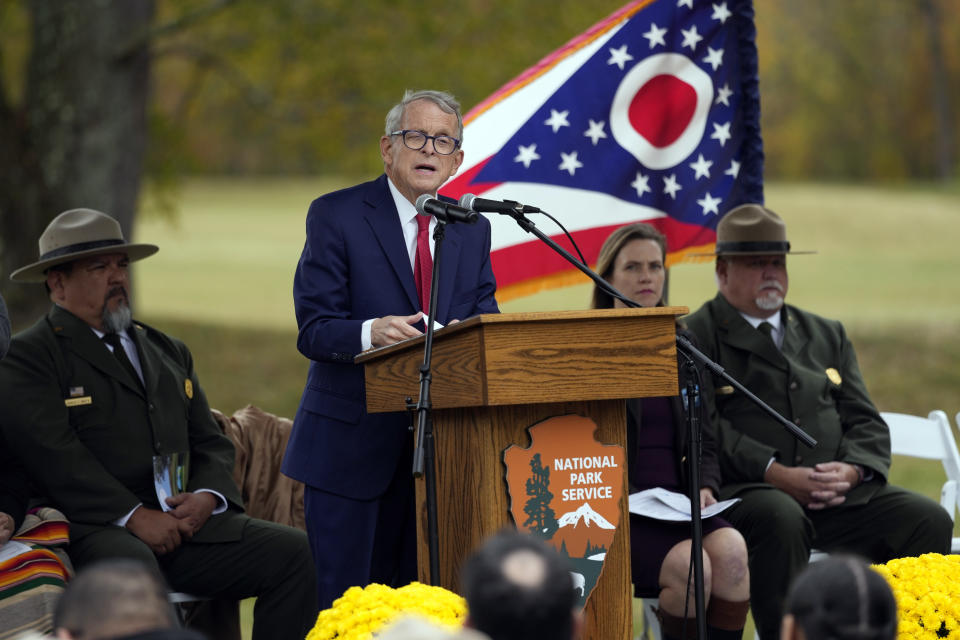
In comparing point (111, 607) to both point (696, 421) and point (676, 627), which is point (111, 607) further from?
point (676, 627)

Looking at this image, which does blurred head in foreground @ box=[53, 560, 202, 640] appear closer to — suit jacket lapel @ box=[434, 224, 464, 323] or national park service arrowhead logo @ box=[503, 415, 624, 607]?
national park service arrowhead logo @ box=[503, 415, 624, 607]

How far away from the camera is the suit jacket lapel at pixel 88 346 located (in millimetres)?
5098

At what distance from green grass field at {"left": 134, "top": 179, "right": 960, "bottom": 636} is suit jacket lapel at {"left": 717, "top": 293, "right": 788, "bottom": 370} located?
3.56ft

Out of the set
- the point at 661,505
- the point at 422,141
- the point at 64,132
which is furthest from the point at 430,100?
the point at 64,132

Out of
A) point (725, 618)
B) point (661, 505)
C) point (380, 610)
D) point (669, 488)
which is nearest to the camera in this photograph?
point (380, 610)

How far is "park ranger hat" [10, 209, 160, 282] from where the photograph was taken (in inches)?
204

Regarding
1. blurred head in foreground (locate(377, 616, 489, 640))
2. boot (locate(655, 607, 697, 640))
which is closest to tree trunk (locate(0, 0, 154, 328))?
boot (locate(655, 607, 697, 640))

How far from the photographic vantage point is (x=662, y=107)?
259 inches

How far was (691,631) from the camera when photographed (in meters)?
4.74

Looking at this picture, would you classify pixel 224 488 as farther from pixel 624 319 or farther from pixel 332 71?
pixel 332 71

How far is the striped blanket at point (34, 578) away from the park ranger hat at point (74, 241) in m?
1.14

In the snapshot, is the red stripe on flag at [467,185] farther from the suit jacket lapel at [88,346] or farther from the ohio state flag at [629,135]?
the suit jacket lapel at [88,346]

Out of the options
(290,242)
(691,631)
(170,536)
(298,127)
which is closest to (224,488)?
(170,536)

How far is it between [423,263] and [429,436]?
940mm
